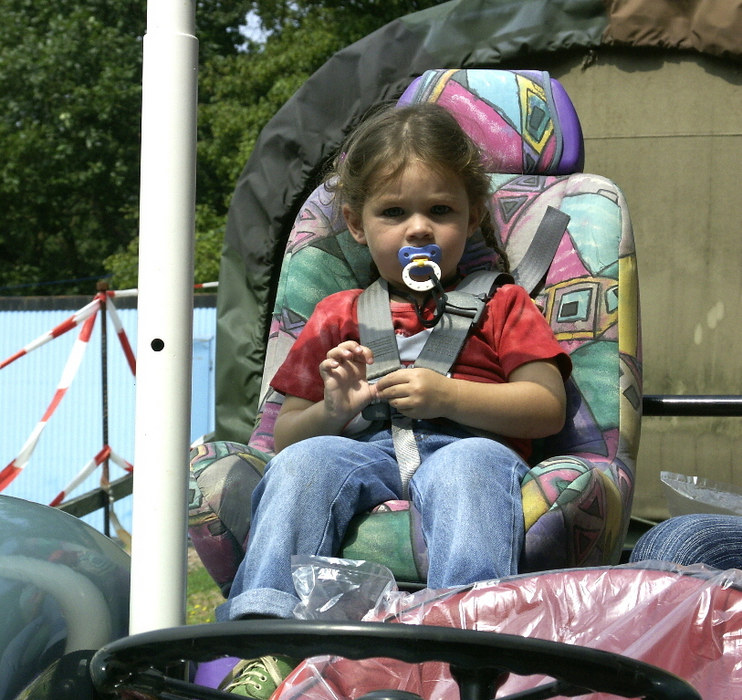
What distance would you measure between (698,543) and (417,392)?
61 centimetres

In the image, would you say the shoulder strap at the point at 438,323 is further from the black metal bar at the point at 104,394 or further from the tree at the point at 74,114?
the tree at the point at 74,114

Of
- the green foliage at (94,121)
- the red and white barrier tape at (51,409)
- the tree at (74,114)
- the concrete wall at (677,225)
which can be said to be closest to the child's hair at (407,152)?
the concrete wall at (677,225)

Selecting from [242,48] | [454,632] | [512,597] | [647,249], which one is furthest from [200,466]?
[242,48]

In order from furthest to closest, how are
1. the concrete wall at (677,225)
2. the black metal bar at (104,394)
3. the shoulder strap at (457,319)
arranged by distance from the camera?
the black metal bar at (104,394)
the concrete wall at (677,225)
the shoulder strap at (457,319)

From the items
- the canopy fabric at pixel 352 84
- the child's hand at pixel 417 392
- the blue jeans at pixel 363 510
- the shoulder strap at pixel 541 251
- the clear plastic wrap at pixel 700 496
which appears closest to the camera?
the blue jeans at pixel 363 510

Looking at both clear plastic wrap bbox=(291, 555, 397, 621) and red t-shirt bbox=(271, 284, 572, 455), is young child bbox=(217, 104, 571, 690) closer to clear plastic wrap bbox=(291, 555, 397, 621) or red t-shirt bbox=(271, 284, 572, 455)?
red t-shirt bbox=(271, 284, 572, 455)

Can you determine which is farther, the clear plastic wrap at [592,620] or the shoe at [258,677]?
the shoe at [258,677]

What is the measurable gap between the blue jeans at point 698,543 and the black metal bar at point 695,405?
100 cm

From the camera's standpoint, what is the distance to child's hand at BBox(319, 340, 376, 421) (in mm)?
1859

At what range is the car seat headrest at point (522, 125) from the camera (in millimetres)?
2639

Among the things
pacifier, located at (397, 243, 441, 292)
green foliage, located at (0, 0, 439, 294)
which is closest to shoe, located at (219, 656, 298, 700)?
pacifier, located at (397, 243, 441, 292)

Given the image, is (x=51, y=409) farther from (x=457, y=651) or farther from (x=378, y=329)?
(x=457, y=651)

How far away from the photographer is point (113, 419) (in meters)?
8.02

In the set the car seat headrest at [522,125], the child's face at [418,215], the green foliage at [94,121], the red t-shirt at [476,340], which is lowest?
the red t-shirt at [476,340]
